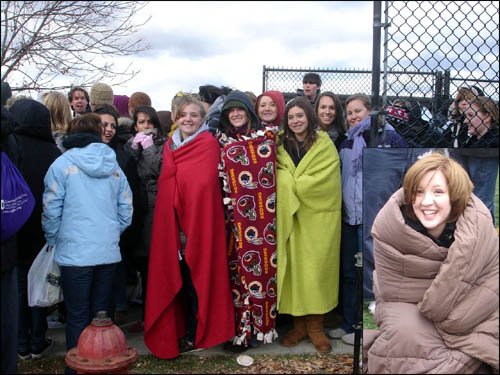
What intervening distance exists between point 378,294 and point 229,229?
2.28 m

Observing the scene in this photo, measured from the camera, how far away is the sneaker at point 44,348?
14.1 feet

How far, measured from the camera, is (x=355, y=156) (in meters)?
4.47

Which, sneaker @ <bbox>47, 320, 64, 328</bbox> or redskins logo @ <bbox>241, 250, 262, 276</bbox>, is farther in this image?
sneaker @ <bbox>47, 320, 64, 328</bbox>

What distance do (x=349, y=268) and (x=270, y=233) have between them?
2.89 ft

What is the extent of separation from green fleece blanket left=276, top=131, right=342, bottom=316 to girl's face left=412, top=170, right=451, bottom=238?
7.26 ft

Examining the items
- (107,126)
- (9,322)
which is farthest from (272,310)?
(107,126)

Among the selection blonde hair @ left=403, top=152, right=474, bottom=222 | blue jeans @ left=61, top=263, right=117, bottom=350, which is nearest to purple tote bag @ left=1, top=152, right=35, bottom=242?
blue jeans @ left=61, top=263, right=117, bottom=350

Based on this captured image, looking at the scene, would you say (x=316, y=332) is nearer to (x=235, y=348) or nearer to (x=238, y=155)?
(x=235, y=348)

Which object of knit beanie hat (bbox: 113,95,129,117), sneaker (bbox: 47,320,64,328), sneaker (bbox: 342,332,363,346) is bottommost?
sneaker (bbox: 47,320,64,328)

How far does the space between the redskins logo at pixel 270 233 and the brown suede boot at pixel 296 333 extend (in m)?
0.79

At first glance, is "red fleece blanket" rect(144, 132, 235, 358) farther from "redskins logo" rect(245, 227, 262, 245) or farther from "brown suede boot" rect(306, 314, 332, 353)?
"brown suede boot" rect(306, 314, 332, 353)

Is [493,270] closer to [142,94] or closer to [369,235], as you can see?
[369,235]

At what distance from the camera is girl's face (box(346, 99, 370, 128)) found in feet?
15.8

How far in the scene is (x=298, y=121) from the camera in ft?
14.8
